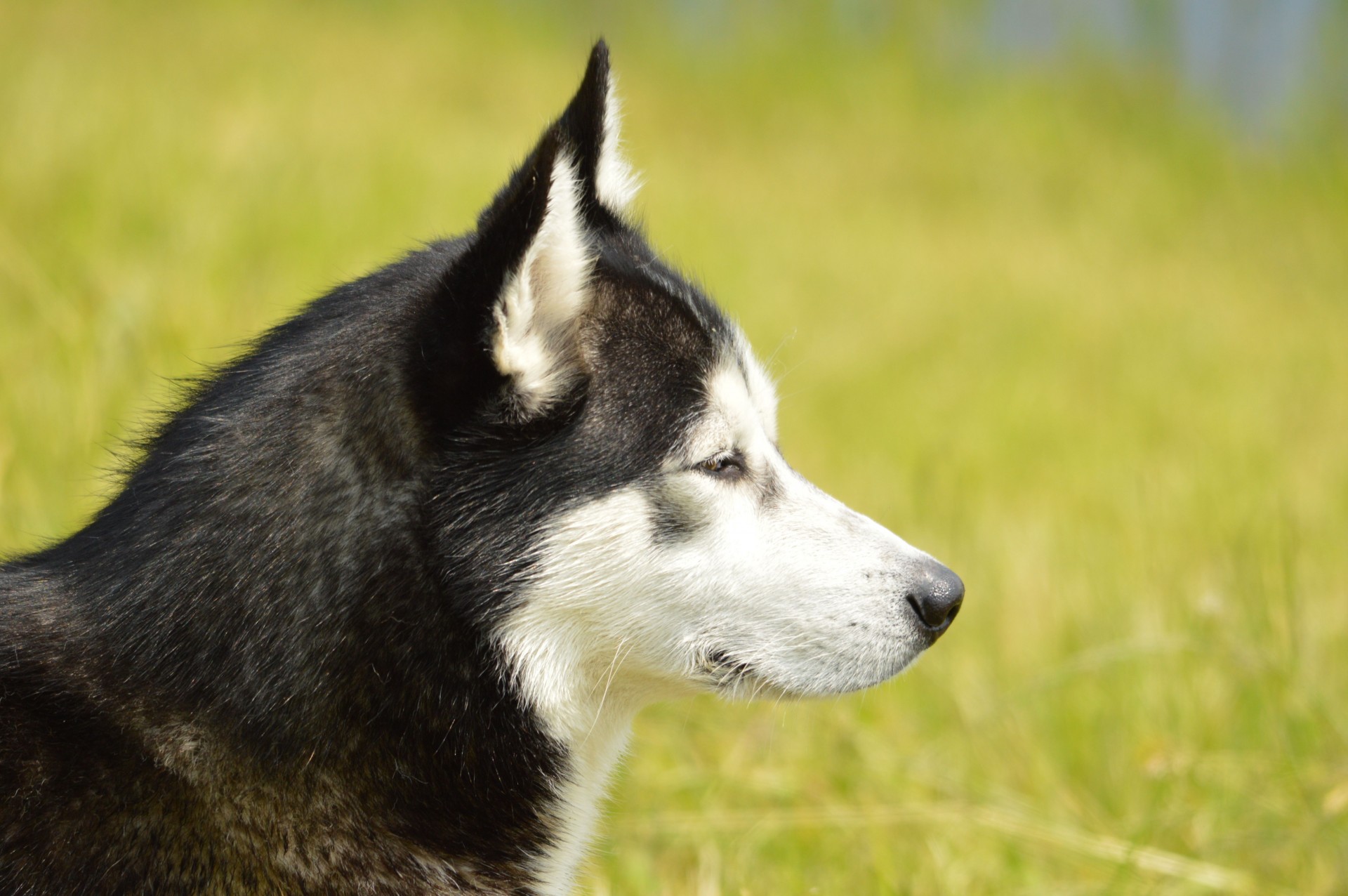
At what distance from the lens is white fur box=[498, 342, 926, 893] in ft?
7.32

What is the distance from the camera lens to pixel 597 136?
245 cm

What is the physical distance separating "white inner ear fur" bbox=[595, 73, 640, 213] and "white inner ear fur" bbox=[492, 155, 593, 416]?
28 centimetres

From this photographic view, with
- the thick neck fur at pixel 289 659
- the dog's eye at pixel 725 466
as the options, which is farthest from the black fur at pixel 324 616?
the dog's eye at pixel 725 466

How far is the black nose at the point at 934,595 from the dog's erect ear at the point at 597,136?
1.08m

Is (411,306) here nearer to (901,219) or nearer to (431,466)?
(431,466)

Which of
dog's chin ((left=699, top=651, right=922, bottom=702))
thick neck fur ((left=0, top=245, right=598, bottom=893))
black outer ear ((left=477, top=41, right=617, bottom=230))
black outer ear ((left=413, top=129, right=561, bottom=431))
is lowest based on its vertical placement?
thick neck fur ((left=0, top=245, right=598, bottom=893))

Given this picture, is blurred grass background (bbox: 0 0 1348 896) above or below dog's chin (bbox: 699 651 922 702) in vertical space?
above

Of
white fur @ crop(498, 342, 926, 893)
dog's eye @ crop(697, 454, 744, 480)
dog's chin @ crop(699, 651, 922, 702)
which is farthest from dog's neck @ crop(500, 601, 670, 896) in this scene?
dog's eye @ crop(697, 454, 744, 480)

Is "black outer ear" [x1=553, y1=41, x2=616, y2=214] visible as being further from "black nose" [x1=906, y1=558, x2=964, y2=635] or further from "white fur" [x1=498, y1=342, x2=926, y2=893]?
"black nose" [x1=906, y1=558, x2=964, y2=635]

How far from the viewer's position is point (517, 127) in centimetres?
1141

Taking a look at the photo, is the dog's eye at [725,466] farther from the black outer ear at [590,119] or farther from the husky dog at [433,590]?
the black outer ear at [590,119]

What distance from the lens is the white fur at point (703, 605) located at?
2.23 metres

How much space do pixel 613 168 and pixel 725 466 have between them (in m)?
0.87


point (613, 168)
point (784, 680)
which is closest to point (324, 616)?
point (784, 680)
